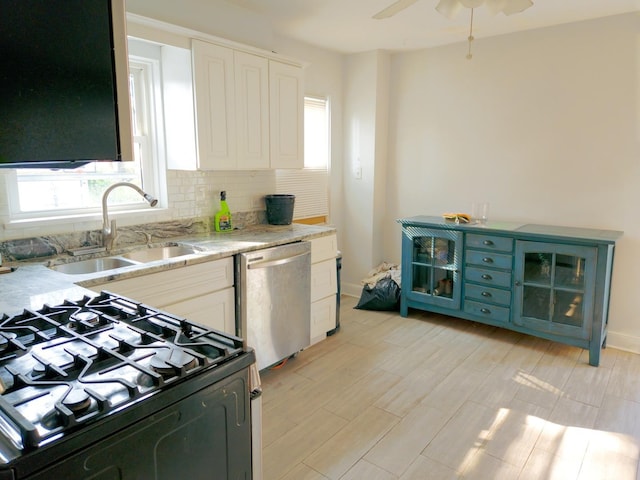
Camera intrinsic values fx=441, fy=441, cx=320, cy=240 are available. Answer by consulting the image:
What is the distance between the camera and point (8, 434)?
2.43 feet

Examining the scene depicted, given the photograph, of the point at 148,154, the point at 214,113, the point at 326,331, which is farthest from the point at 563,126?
the point at 148,154

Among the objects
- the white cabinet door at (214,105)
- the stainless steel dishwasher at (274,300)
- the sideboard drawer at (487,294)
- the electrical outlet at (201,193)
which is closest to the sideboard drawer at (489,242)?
the sideboard drawer at (487,294)

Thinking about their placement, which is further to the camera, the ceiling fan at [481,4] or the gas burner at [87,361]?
the ceiling fan at [481,4]

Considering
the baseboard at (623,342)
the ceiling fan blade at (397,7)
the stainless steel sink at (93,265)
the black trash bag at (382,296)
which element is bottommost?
the baseboard at (623,342)

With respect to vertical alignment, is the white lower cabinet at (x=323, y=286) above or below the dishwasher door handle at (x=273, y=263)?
below

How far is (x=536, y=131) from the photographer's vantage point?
140 inches

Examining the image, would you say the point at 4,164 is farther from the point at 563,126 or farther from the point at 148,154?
A: the point at 563,126

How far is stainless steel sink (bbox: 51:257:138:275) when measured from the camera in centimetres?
228

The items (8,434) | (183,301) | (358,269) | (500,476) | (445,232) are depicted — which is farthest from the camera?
(358,269)

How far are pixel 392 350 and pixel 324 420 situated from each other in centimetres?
104

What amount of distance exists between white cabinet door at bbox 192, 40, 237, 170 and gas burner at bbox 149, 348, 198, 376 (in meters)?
1.90

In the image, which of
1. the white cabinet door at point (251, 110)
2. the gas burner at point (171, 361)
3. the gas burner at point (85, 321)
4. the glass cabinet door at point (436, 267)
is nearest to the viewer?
the gas burner at point (171, 361)

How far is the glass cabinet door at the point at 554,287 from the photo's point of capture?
119 inches

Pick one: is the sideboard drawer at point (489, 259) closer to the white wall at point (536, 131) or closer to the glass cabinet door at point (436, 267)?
the glass cabinet door at point (436, 267)
